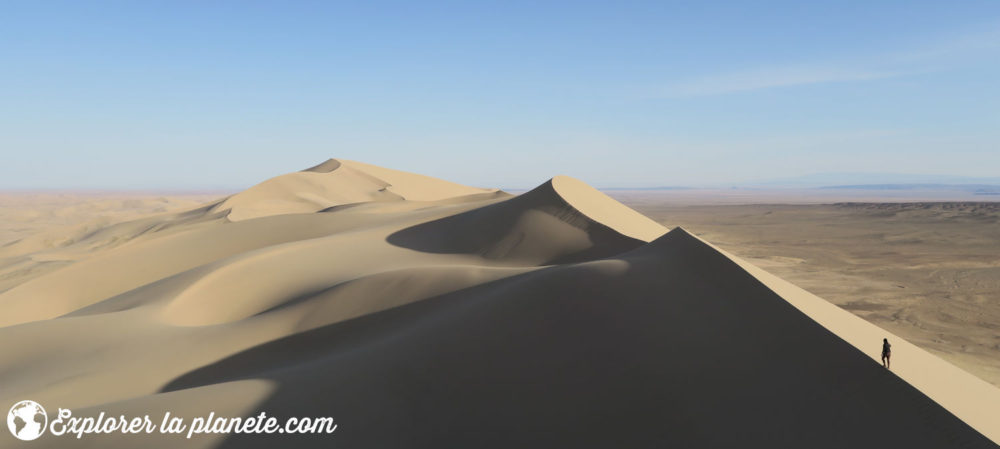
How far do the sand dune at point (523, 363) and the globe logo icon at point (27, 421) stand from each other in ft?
0.75

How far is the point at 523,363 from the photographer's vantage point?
7141 millimetres

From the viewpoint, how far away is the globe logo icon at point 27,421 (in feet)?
20.0

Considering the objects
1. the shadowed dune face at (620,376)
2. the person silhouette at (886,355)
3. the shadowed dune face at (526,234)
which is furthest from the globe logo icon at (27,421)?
the shadowed dune face at (526,234)

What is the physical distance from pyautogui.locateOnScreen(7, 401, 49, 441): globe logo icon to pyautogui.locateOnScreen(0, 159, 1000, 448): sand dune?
23 centimetres

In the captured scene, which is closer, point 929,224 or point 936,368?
point 936,368

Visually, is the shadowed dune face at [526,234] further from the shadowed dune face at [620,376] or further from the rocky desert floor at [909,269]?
the rocky desert floor at [909,269]

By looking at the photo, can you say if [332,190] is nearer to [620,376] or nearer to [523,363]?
[523,363]

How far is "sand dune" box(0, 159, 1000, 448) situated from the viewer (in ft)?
19.2

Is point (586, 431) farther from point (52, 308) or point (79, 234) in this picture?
point (79, 234)

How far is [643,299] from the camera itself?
25.7ft

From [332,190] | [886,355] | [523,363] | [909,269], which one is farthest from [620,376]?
[332,190]

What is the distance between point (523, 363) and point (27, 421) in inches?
211

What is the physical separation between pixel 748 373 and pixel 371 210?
70.9 ft

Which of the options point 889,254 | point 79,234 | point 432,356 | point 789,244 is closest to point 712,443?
point 432,356
